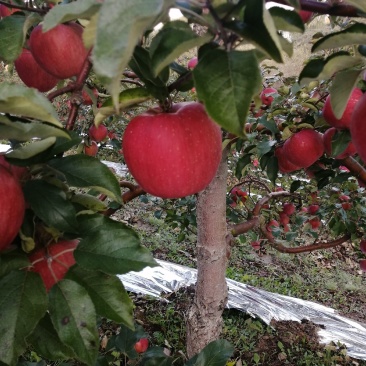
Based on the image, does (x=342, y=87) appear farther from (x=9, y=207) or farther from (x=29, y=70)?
(x=29, y=70)

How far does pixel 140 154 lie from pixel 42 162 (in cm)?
12

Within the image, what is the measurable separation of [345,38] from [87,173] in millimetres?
323

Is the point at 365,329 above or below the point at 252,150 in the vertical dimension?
below

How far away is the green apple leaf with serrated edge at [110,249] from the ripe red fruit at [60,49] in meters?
0.29

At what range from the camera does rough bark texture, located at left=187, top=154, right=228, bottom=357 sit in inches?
44.7

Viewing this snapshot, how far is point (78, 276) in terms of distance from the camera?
0.48 m

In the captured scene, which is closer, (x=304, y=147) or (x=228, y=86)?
(x=228, y=86)

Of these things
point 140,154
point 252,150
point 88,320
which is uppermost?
point 140,154

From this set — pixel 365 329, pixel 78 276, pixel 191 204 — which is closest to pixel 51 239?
pixel 78 276

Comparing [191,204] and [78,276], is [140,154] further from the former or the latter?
[191,204]

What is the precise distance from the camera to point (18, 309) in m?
0.42

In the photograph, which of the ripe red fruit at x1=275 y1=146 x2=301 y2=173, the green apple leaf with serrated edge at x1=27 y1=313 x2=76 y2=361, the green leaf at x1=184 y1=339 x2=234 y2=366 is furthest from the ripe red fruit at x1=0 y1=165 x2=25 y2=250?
the ripe red fruit at x1=275 y1=146 x2=301 y2=173

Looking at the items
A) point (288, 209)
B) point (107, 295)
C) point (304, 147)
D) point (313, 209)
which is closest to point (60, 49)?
point (107, 295)

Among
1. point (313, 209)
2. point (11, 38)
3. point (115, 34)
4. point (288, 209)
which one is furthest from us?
point (288, 209)
